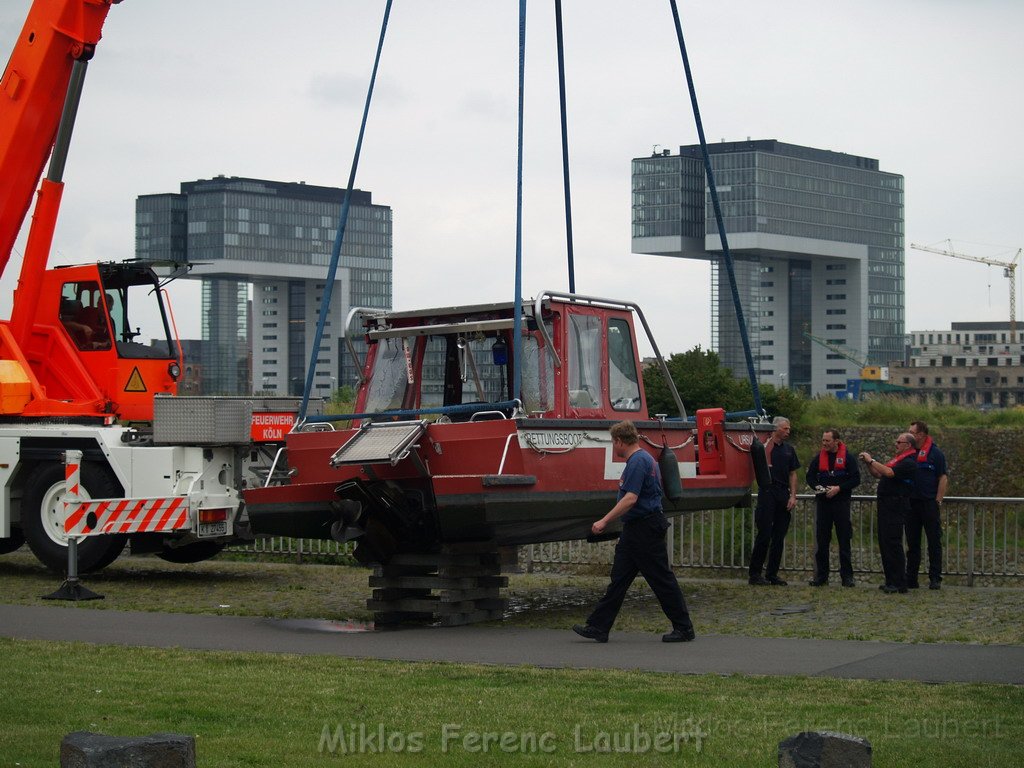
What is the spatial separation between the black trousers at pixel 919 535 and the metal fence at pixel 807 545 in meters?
1.10

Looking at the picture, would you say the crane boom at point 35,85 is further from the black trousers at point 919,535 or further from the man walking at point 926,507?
the black trousers at point 919,535

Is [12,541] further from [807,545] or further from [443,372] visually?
[807,545]

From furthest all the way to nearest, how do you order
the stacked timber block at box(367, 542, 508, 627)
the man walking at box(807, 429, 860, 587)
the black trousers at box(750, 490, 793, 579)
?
1. the black trousers at box(750, 490, 793, 579)
2. the man walking at box(807, 429, 860, 587)
3. the stacked timber block at box(367, 542, 508, 627)

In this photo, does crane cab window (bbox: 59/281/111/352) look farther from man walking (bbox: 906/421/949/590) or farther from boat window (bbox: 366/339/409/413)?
man walking (bbox: 906/421/949/590)

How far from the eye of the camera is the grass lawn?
7684mm

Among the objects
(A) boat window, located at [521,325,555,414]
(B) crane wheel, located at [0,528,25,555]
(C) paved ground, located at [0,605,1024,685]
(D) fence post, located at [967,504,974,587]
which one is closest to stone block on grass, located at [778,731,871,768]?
(C) paved ground, located at [0,605,1024,685]

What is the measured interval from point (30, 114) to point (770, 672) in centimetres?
1263

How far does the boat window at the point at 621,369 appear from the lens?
50.3 ft

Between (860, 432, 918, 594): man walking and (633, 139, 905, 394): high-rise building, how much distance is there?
128583 millimetres

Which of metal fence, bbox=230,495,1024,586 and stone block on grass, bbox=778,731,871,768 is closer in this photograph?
stone block on grass, bbox=778,731,871,768

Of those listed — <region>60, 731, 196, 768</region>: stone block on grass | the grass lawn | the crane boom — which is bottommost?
the grass lawn

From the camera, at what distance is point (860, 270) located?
160 m

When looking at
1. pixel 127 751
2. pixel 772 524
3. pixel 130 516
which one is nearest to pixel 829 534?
pixel 772 524

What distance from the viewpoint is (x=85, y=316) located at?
19.5m
